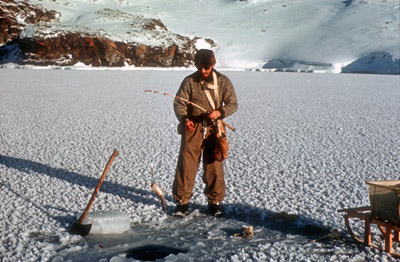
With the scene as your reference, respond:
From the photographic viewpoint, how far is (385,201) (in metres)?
2.28

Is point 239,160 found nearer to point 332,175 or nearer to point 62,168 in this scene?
point 332,175

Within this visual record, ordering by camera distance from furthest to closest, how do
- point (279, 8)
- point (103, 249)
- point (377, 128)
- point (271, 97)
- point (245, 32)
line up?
1. point (279, 8)
2. point (245, 32)
3. point (271, 97)
4. point (377, 128)
5. point (103, 249)

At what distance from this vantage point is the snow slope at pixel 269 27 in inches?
1362

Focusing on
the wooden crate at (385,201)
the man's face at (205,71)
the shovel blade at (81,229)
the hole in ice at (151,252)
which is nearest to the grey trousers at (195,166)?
the man's face at (205,71)

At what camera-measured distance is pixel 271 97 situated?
11609mm

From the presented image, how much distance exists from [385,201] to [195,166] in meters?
1.27

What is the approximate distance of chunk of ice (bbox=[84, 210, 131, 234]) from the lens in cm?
272

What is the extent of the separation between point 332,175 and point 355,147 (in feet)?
4.99

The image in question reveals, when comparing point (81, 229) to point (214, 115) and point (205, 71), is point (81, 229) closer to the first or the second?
point (214, 115)

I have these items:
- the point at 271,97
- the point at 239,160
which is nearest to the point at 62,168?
the point at 239,160

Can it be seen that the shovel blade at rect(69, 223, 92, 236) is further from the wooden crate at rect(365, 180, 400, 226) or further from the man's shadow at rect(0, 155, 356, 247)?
the wooden crate at rect(365, 180, 400, 226)

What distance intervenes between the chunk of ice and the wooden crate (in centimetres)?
151

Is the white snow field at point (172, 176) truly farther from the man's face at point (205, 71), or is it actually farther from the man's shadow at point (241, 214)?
the man's face at point (205, 71)

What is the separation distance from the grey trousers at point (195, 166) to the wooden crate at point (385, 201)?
3.47 ft
